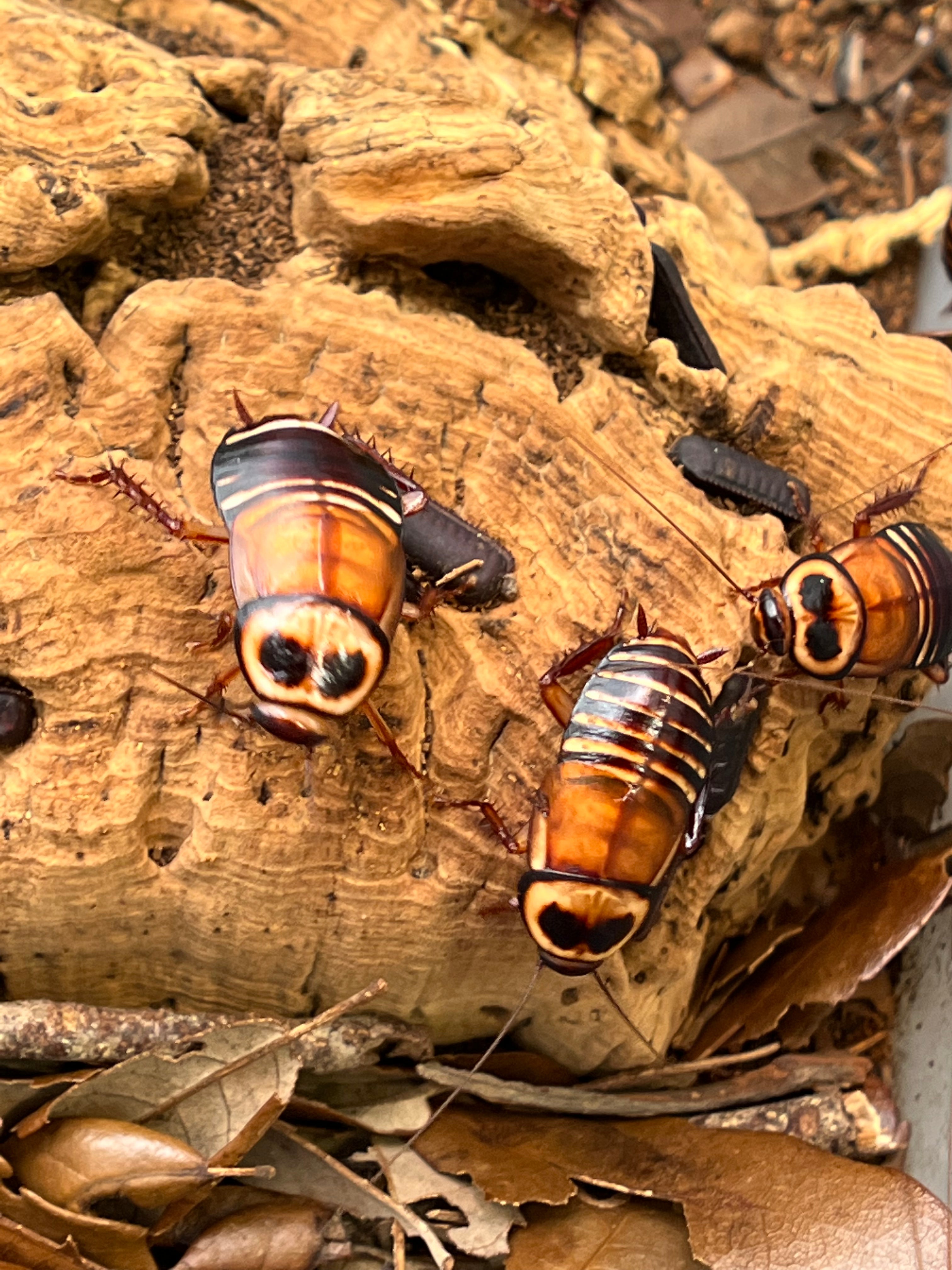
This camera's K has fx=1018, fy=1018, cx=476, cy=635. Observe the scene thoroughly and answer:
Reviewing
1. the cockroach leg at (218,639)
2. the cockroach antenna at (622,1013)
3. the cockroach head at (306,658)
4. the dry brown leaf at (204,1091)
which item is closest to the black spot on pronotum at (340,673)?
the cockroach head at (306,658)

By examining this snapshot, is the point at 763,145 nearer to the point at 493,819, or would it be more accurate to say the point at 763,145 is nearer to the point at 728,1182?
the point at 493,819

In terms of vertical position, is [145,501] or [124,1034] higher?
[145,501]

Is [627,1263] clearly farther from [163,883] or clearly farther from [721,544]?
[721,544]

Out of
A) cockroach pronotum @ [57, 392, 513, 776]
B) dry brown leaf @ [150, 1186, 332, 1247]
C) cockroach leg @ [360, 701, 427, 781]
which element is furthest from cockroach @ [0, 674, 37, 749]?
dry brown leaf @ [150, 1186, 332, 1247]

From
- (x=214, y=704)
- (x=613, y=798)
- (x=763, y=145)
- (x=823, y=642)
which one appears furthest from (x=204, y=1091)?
(x=763, y=145)

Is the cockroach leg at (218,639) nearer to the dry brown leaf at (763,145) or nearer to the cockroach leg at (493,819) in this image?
the cockroach leg at (493,819)

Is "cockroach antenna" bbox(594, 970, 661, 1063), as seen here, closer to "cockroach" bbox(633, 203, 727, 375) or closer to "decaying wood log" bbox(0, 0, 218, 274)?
"cockroach" bbox(633, 203, 727, 375)

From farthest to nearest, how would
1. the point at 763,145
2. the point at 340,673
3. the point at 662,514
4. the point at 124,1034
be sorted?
the point at 763,145 < the point at 662,514 < the point at 124,1034 < the point at 340,673
